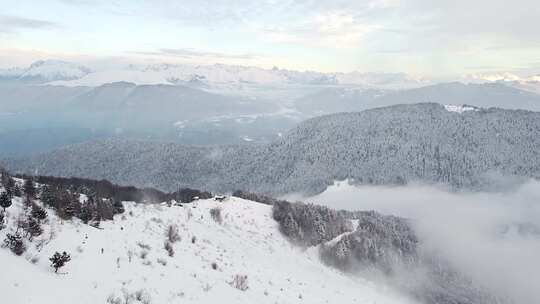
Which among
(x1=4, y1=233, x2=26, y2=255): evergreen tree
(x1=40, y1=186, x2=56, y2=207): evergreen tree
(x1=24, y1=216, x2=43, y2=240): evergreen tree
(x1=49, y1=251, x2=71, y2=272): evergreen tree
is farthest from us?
(x1=40, y1=186, x2=56, y2=207): evergreen tree

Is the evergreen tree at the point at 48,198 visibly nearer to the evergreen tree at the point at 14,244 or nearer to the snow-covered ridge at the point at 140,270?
the snow-covered ridge at the point at 140,270

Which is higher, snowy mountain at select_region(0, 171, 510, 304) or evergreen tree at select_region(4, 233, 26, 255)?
evergreen tree at select_region(4, 233, 26, 255)

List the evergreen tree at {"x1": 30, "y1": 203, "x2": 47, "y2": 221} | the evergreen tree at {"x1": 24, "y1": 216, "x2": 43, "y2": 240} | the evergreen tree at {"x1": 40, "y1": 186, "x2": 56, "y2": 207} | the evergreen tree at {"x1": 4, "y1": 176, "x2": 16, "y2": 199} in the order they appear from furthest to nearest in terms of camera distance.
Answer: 1. the evergreen tree at {"x1": 40, "y1": 186, "x2": 56, "y2": 207}
2. the evergreen tree at {"x1": 4, "y1": 176, "x2": 16, "y2": 199}
3. the evergreen tree at {"x1": 30, "y1": 203, "x2": 47, "y2": 221}
4. the evergreen tree at {"x1": 24, "y1": 216, "x2": 43, "y2": 240}

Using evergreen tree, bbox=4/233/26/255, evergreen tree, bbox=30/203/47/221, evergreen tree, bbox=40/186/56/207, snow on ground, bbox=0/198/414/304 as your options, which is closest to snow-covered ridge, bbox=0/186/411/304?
snow on ground, bbox=0/198/414/304

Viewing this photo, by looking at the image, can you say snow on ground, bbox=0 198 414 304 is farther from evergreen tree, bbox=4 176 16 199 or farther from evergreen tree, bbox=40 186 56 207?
evergreen tree, bbox=40 186 56 207

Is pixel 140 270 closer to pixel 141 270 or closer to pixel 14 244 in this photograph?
pixel 141 270

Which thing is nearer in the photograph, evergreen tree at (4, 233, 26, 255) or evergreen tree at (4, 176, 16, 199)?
evergreen tree at (4, 233, 26, 255)

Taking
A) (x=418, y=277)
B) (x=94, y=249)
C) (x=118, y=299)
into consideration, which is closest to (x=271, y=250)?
(x=94, y=249)

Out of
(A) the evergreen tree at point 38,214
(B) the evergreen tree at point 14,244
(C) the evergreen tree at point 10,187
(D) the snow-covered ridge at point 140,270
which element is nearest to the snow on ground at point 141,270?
(D) the snow-covered ridge at point 140,270
